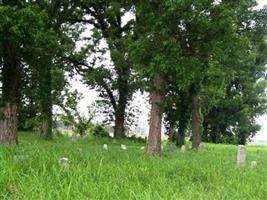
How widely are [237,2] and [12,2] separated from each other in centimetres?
744

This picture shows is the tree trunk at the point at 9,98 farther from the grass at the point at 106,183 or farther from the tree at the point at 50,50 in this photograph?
the grass at the point at 106,183

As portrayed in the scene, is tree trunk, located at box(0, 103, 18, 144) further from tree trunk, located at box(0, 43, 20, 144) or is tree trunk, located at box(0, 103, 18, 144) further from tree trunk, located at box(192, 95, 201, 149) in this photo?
tree trunk, located at box(192, 95, 201, 149)

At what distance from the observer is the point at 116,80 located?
33625 mm

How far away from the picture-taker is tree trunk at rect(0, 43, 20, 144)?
51.2ft

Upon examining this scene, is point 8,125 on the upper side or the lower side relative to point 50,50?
lower

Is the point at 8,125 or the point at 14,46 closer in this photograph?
the point at 14,46

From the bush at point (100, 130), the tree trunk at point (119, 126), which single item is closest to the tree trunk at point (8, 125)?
the tree trunk at point (119, 126)

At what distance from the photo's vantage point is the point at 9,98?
15.9 m

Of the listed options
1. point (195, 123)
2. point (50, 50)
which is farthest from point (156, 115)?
point (195, 123)

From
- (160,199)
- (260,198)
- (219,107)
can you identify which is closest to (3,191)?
(160,199)

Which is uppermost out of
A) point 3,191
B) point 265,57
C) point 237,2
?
point 265,57

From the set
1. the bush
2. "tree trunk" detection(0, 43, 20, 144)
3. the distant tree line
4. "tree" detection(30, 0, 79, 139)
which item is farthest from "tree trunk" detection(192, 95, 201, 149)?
"tree trunk" detection(0, 43, 20, 144)

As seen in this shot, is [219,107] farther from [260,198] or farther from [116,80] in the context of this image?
[260,198]

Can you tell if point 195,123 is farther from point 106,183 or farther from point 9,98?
point 106,183
